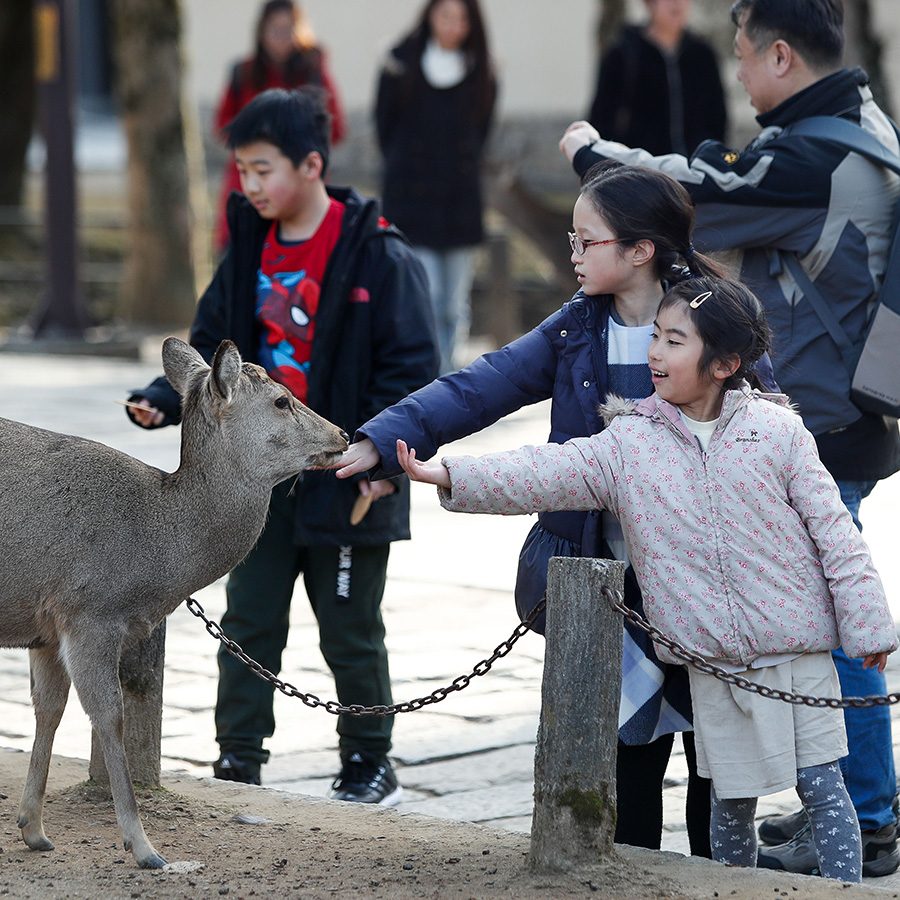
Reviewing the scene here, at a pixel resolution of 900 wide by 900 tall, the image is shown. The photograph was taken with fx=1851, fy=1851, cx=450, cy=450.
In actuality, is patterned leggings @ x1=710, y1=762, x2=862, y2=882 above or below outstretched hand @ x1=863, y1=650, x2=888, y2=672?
below

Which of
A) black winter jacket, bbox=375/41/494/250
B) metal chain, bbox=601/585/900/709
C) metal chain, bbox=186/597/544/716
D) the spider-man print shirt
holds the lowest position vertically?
metal chain, bbox=186/597/544/716

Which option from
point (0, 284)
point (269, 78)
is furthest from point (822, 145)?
point (0, 284)

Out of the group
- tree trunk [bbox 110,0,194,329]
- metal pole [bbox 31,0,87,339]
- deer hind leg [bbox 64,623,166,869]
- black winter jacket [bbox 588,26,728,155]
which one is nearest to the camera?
deer hind leg [bbox 64,623,166,869]

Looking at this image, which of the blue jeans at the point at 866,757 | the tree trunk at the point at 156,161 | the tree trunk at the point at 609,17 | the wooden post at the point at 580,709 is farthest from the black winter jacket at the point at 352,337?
the tree trunk at the point at 609,17

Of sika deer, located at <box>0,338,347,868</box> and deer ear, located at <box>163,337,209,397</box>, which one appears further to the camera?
deer ear, located at <box>163,337,209,397</box>

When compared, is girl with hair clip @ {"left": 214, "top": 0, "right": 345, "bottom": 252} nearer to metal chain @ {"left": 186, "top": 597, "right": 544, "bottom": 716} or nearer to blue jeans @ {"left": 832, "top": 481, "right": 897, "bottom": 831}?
metal chain @ {"left": 186, "top": 597, "right": 544, "bottom": 716}

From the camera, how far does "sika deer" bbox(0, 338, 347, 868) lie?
439cm

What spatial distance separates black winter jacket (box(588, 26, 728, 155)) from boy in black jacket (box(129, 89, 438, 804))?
5378 millimetres

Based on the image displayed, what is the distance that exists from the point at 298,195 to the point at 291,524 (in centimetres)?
96

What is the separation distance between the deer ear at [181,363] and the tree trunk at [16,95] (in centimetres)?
1621

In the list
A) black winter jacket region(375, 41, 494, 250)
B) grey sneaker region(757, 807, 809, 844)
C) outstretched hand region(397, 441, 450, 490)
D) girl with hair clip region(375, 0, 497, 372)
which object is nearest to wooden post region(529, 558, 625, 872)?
outstretched hand region(397, 441, 450, 490)

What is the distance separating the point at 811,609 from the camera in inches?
166

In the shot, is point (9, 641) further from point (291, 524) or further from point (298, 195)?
point (298, 195)

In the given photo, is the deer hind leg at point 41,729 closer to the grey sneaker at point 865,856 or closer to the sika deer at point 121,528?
the sika deer at point 121,528
